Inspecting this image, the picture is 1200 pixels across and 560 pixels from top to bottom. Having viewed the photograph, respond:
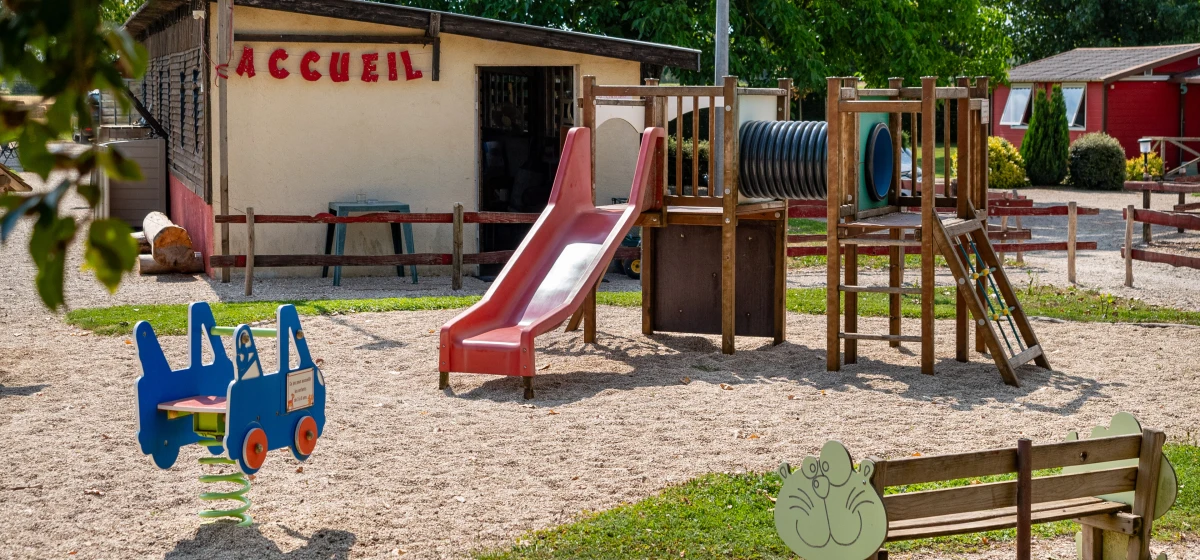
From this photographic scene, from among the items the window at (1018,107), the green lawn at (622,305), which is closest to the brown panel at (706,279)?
the green lawn at (622,305)

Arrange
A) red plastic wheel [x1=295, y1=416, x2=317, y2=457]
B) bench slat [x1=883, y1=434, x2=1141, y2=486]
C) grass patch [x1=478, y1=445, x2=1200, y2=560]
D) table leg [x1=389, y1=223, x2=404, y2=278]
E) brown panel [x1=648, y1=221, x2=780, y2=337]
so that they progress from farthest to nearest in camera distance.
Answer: table leg [x1=389, y1=223, x2=404, y2=278], brown panel [x1=648, y1=221, x2=780, y2=337], red plastic wheel [x1=295, y1=416, x2=317, y2=457], grass patch [x1=478, y1=445, x2=1200, y2=560], bench slat [x1=883, y1=434, x2=1141, y2=486]

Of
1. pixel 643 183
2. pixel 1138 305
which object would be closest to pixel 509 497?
pixel 643 183

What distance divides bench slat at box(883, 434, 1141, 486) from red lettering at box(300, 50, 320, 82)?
11.8 meters

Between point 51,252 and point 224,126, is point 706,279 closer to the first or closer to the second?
point 224,126

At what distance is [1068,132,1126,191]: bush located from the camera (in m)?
30.2

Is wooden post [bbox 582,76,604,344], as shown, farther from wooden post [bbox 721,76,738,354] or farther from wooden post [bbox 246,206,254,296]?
Result: wooden post [bbox 246,206,254,296]

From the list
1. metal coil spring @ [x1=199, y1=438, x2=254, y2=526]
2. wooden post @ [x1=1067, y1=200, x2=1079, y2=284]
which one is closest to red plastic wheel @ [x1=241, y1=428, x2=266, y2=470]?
metal coil spring @ [x1=199, y1=438, x2=254, y2=526]

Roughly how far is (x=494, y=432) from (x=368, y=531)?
200 centimetres

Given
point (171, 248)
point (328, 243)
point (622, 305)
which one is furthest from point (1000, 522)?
point (171, 248)

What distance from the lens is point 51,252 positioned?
175 centimetres

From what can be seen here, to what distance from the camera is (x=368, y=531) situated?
18.4 ft

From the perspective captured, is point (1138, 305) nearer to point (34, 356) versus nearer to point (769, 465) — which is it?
point (769, 465)

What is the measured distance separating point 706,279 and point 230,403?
596 cm

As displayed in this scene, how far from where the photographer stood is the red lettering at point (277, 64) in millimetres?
14547
